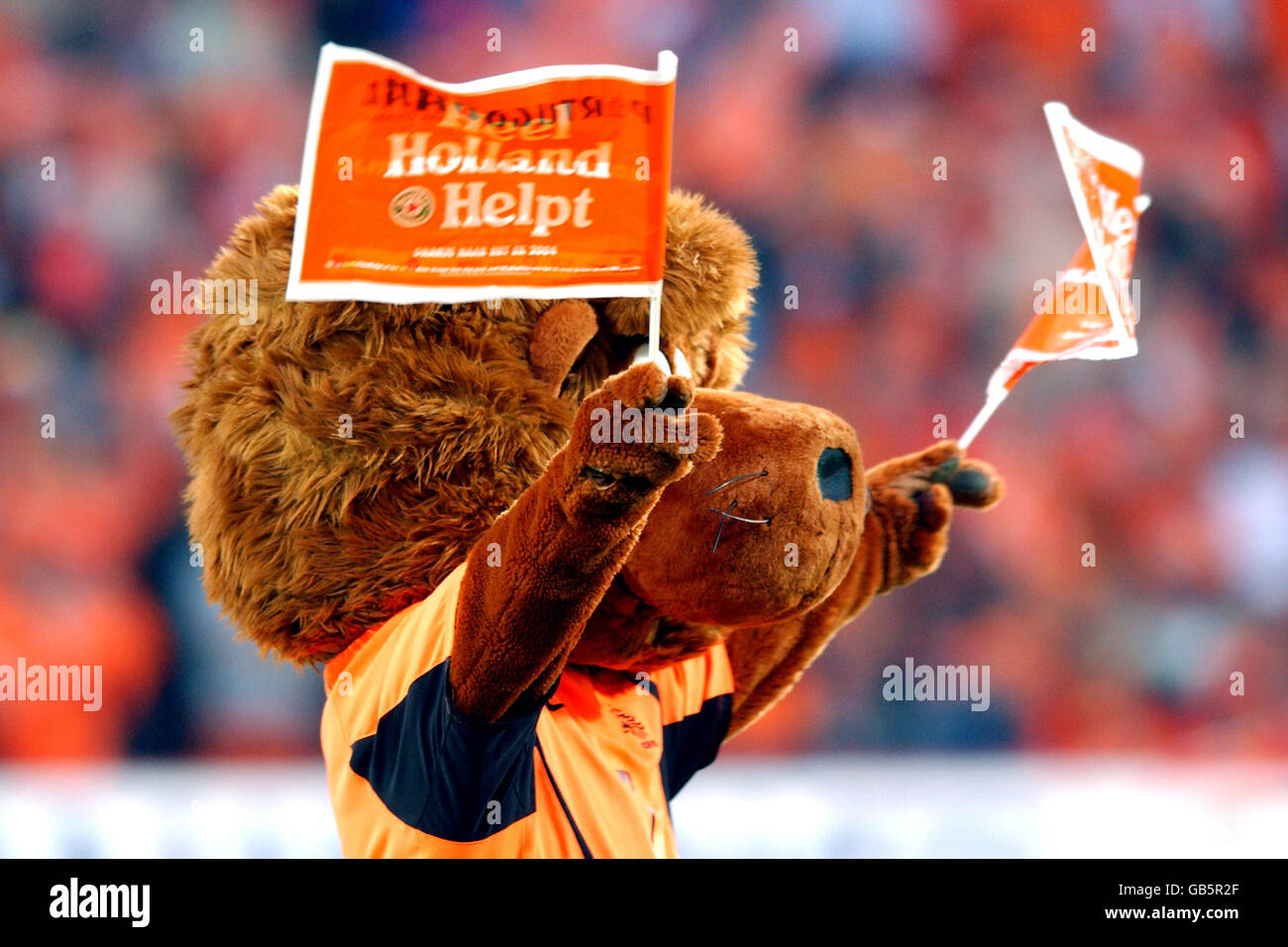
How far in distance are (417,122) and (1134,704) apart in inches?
84.7

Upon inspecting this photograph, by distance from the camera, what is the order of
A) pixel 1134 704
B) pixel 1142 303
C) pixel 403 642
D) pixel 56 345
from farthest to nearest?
pixel 1142 303 < pixel 1134 704 < pixel 56 345 < pixel 403 642

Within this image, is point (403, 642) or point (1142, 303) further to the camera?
point (1142, 303)

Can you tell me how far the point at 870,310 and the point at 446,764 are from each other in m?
2.09

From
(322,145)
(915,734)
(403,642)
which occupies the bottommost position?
(915,734)

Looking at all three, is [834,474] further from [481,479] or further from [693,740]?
[693,740]

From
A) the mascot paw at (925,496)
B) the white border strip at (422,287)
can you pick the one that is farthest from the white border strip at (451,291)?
the mascot paw at (925,496)

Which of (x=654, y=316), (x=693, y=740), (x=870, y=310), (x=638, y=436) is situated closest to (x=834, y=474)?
(x=654, y=316)

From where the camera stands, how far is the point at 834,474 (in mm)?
941

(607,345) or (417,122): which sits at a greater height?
(417,122)

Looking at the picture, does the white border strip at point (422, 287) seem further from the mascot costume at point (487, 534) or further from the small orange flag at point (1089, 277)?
the small orange flag at point (1089, 277)
